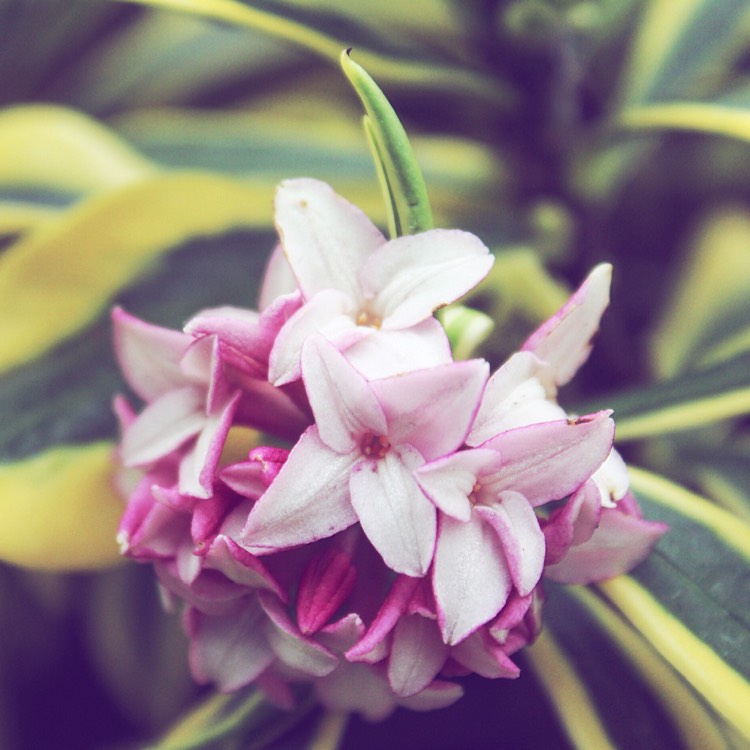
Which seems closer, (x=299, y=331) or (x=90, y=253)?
(x=299, y=331)

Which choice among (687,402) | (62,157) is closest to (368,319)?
(687,402)

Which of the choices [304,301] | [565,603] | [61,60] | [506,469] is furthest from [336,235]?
[61,60]

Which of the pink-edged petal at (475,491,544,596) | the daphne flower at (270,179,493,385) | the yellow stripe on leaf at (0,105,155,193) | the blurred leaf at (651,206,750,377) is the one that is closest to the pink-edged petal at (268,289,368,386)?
the daphne flower at (270,179,493,385)

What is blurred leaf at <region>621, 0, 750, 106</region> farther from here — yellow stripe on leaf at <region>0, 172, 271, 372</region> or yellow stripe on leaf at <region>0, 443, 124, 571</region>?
yellow stripe on leaf at <region>0, 443, 124, 571</region>

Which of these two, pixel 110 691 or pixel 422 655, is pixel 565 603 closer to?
pixel 422 655

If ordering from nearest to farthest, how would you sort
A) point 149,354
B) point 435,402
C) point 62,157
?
point 435,402 < point 149,354 < point 62,157

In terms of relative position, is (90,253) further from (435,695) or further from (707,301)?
(707,301)
